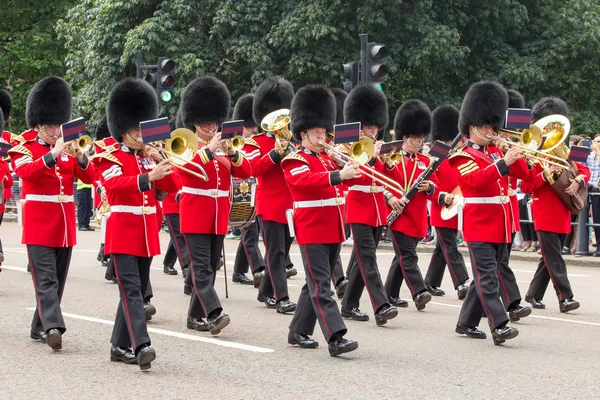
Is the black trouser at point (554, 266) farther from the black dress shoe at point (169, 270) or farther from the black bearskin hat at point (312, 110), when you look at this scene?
the black dress shoe at point (169, 270)

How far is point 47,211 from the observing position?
304 inches

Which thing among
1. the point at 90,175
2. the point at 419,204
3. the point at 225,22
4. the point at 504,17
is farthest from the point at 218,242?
the point at 504,17

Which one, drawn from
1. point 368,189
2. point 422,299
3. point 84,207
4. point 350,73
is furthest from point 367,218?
point 84,207

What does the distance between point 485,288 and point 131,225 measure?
2486mm

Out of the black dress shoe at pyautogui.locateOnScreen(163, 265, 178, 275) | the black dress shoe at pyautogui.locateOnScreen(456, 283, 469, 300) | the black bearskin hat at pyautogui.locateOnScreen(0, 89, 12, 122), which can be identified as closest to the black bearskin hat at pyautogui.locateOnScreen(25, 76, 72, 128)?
the black dress shoe at pyautogui.locateOnScreen(456, 283, 469, 300)

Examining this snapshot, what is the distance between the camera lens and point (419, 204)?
10.0 metres

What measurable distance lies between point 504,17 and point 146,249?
17.9 metres

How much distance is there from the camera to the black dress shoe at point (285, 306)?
372 inches

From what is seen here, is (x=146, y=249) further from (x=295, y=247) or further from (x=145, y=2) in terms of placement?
(x=145, y=2)

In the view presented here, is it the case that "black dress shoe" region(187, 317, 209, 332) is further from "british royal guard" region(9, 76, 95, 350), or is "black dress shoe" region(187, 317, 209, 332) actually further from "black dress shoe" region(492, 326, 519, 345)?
"black dress shoe" region(492, 326, 519, 345)

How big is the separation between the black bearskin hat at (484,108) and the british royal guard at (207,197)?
65.6 inches

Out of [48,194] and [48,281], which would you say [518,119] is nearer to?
Result: [48,194]

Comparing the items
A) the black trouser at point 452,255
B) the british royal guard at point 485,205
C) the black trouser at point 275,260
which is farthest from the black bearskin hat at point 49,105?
the black trouser at point 452,255

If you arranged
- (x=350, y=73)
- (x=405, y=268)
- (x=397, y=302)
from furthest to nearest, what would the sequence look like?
(x=350, y=73) → (x=397, y=302) → (x=405, y=268)
